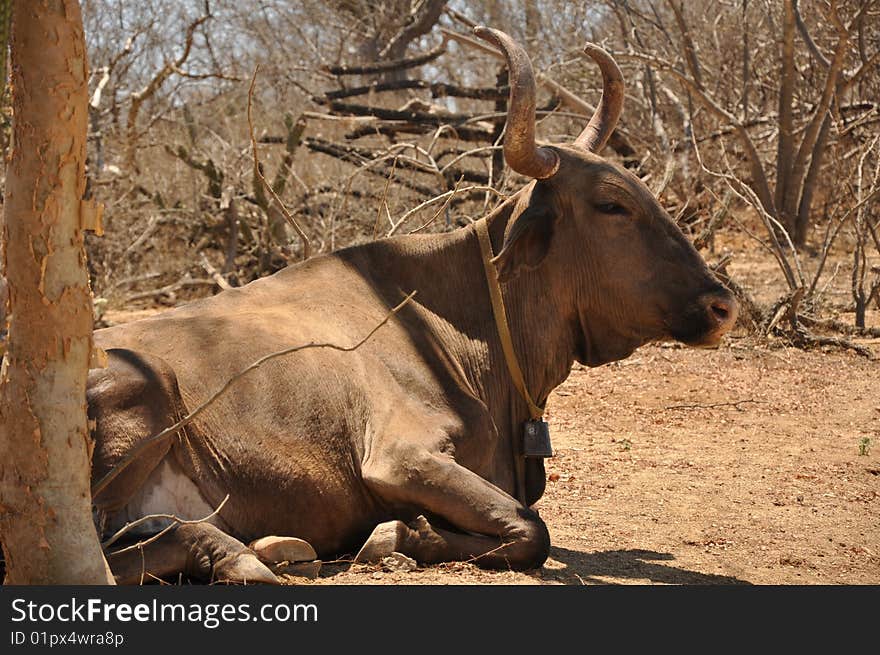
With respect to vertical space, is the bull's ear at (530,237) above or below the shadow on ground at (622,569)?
above

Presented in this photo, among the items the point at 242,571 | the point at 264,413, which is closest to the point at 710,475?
the point at 264,413

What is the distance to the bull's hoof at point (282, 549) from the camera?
4.21 m

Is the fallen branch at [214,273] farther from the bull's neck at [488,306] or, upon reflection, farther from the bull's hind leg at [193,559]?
the bull's hind leg at [193,559]

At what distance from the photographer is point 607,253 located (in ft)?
→ 17.0

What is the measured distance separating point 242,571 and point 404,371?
1225 millimetres

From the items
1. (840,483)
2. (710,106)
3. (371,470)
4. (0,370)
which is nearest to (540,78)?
(710,106)

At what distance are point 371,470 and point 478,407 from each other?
648 millimetres

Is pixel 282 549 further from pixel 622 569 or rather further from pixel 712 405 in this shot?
pixel 712 405

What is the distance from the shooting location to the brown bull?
13.9 ft

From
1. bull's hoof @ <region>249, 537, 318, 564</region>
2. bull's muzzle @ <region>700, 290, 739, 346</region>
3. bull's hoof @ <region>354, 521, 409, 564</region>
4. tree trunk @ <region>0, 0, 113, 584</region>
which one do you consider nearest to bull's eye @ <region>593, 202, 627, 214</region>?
bull's muzzle @ <region>700, 290, 739, 346</region>

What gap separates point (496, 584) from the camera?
13.7ft

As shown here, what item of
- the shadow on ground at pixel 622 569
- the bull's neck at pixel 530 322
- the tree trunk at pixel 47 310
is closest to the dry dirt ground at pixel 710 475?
the shadow on ground at pixel 622 569

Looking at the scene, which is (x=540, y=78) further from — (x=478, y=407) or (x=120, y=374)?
(x=120, y=374)

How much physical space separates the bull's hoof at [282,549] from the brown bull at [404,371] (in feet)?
0.32
